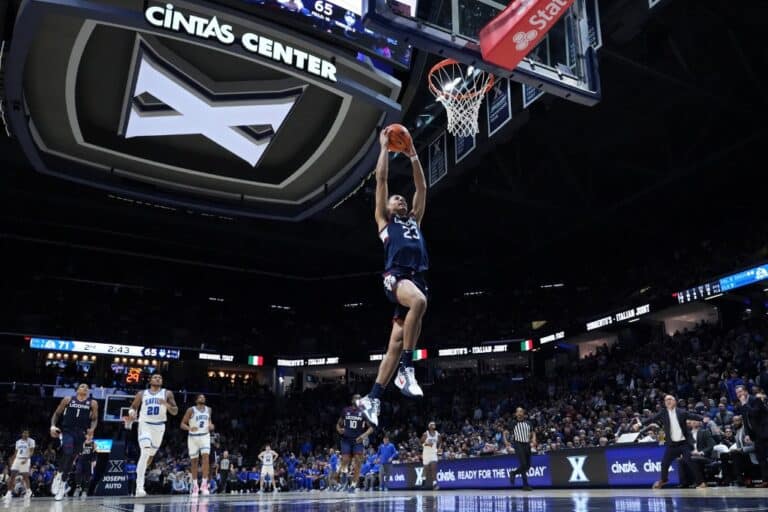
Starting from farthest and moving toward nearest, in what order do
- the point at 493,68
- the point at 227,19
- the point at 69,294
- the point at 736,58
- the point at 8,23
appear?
the point at 69,294 < the point at 736,58 < the point at 8,23 < the point at 227,19 < the point at 493,68

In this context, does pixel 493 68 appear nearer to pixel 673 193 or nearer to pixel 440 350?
pixel 673 193

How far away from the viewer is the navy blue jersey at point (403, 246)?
215 inches

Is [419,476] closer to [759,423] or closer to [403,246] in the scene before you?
[759,423]

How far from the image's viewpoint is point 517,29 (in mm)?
8555

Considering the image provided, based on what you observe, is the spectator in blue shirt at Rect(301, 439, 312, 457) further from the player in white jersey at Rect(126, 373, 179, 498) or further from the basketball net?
the basketball net

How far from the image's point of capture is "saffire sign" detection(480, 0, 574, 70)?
8555 millimetres

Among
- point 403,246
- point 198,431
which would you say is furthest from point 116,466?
point 403,246

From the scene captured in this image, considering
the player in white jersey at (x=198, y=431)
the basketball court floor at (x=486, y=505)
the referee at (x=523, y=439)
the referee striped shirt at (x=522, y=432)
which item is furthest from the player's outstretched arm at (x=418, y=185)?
the referee striped shirt at (x=522, y=432)

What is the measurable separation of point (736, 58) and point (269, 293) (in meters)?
29.6

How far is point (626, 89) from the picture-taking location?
1856 cm

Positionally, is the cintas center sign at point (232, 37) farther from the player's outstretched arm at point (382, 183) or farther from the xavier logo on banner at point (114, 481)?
the xavier logo on banner at point (114, 481)

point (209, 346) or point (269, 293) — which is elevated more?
point (269, 293)

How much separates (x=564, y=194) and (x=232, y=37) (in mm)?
16792

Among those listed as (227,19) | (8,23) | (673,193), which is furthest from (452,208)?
(8,23)
